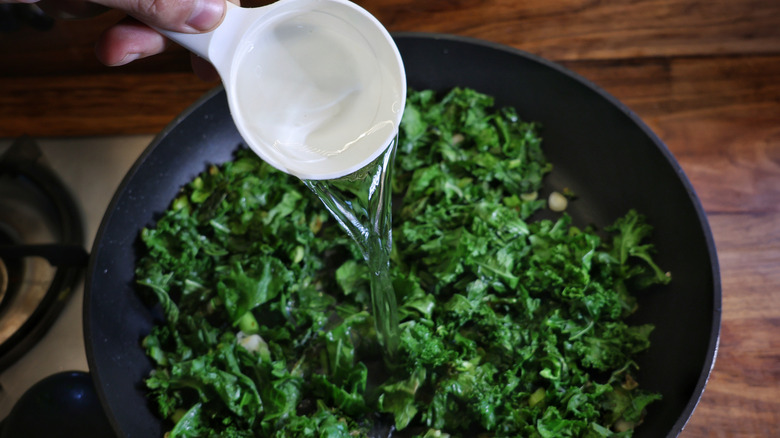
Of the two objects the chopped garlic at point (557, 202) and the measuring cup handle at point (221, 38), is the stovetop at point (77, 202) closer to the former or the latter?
the measuring cup handle at point (221, 38)

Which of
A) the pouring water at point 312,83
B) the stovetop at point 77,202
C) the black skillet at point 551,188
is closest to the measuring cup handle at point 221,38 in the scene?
the pouring water at point 312,83

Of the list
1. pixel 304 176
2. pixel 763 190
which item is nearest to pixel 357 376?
pixel 304 176

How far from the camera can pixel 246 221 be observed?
150 cm

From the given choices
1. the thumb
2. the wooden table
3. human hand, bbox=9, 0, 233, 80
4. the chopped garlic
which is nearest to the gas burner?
the wooden table

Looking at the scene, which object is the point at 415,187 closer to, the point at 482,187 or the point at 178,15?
the point at 482,187

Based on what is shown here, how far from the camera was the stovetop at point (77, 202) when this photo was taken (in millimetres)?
1463

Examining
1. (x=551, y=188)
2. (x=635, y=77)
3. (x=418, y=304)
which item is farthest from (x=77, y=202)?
(x=635, y=77)

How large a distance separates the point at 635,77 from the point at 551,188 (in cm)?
41

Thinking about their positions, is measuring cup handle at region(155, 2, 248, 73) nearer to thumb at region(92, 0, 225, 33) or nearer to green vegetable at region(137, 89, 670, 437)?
thumb at region(92, 0, 225, 33)

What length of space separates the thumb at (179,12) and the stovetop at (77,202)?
2.76 feet

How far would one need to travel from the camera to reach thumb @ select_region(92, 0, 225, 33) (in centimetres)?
88

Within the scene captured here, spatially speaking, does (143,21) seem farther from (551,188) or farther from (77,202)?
(551,188)

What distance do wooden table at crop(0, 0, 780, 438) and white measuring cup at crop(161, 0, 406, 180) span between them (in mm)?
711

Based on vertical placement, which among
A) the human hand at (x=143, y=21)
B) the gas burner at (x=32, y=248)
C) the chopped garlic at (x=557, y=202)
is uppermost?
the human hand at (x=143, y=21)
